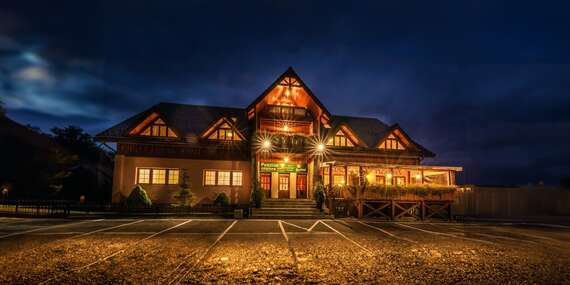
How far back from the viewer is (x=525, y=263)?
25.5ft

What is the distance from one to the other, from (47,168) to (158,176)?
9280 mm

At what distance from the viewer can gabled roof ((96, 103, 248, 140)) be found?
21.4m

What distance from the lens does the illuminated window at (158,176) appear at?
21.5m

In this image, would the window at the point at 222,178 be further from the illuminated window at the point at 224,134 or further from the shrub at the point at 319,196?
the shrub at the point at 319,196

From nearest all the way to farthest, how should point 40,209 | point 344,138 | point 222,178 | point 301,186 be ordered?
point 40,209 → point 222,178 → point 301,186 → point 344,138

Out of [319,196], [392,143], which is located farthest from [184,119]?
[392,143]

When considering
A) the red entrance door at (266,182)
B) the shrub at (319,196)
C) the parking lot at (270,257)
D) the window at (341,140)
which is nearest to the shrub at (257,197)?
the shrub at (319,196)

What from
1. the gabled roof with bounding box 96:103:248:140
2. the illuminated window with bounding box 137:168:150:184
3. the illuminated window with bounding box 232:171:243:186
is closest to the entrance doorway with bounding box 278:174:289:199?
the illuminated window with bounding box 232:171:243:186

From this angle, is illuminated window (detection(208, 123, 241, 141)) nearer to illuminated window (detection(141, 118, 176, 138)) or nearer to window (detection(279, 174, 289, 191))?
illuminated window (detection(141, 118, 176, 138))

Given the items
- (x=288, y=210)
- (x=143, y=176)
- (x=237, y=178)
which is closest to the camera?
(x=288, y=210)

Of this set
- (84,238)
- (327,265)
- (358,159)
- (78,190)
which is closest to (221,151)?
(358,159)

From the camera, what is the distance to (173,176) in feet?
71.2

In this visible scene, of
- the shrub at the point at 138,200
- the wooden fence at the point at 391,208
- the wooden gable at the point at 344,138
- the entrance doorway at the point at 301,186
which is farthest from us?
the wooden gable at the point at 344,138

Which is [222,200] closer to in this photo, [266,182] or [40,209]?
[266,182]
